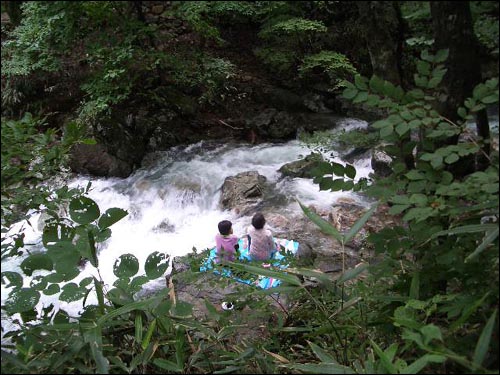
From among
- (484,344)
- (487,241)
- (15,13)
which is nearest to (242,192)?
(487,241)

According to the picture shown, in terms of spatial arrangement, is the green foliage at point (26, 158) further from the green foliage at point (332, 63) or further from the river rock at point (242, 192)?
the green foliage at point (332, 63)

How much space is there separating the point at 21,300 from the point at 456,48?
2.23 m

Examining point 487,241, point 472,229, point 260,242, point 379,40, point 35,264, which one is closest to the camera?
point 487,241

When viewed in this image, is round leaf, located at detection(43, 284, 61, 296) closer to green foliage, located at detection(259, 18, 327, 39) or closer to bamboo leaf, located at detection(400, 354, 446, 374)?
bamboo leaf, located at detection(400, 354, 446, 374)

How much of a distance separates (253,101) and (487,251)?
27.4ft

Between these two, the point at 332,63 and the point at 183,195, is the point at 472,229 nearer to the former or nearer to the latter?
the point at 183,195

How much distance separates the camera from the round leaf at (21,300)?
5.31 feet

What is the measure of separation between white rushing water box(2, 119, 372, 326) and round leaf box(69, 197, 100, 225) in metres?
3.92

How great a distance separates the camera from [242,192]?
23.6ft

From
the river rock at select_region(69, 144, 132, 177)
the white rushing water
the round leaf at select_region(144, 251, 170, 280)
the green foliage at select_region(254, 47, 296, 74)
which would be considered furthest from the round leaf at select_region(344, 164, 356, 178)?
the green foliage at select_region(254, 47, 296, 74)

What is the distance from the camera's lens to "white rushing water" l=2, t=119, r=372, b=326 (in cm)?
650

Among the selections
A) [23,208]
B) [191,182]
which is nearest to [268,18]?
[191,182]

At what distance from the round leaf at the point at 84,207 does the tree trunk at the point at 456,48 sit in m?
1.73

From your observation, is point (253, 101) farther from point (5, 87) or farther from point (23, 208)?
point (23, 208)
